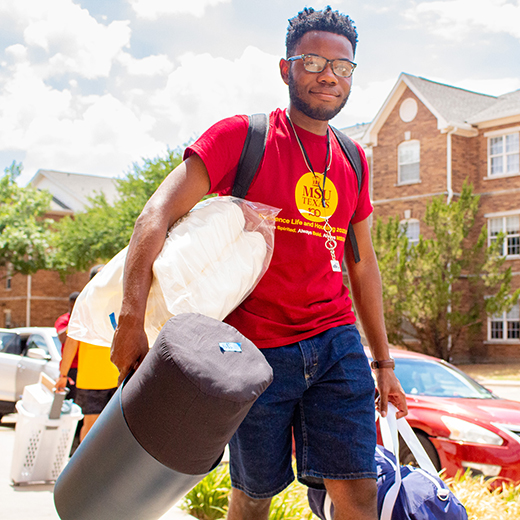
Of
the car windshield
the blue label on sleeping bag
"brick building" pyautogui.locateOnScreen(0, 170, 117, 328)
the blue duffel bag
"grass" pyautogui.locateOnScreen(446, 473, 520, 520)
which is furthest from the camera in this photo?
"brick building" pyautogui.locateOnScreen(0, 170, 117, 328)

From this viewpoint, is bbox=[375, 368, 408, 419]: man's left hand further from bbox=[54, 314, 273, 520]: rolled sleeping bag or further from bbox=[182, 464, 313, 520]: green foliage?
bbox=[182, 464, 313, 520]: green foliage

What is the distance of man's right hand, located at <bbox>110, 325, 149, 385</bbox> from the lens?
1.98 meters

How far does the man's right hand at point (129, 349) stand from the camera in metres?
1.98

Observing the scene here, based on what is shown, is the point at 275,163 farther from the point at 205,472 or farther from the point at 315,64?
the point at 205,472

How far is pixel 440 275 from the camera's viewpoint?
2252cm

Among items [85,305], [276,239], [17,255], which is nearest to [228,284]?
[276,239]

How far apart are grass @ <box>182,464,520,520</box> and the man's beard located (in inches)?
109

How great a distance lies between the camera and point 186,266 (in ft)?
6.81

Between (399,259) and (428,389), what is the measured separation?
52.9ft

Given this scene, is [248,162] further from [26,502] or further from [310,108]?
[26,502]

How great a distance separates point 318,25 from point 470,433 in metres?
4.42

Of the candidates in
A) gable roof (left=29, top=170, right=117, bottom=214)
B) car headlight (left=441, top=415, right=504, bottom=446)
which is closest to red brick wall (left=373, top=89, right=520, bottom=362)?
car headlight (left=441, top=415, right=504, bottom=446)

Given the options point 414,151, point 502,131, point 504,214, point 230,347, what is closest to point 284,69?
point 230,347

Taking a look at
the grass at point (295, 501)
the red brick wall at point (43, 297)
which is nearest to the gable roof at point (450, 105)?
the red brick wall at point (43, 297)
